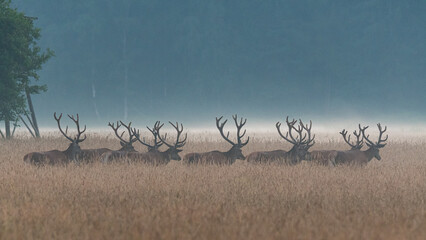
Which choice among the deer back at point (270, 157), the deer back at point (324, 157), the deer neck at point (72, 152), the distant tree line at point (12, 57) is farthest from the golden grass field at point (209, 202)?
the distant tree line at point (12, 57)

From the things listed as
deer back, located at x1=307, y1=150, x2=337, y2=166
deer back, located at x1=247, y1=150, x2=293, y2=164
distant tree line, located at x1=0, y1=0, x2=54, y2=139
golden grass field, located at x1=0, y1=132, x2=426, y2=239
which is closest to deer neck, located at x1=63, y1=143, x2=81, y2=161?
golden grass field, located at x1=0, y1=132, x2=426, y2=239

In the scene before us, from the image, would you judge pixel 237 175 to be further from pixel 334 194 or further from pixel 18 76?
pixel 18 76

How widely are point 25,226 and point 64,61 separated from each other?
619 feet

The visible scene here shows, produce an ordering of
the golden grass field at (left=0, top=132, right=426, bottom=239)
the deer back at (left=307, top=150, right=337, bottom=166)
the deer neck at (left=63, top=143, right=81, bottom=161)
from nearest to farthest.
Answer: the golden grass field at (left=0, top=132, right=426, bottom=239)
the deer neck at (left=63, top=143, right=81, bottom=161)
the deer back at (left=307, top=150, right=337, bottom=166)

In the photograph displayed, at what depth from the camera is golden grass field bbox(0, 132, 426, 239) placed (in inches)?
332

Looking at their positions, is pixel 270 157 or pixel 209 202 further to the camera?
pixel 270 157

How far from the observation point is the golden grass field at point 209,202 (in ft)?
27.7

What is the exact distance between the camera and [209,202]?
11227 mm

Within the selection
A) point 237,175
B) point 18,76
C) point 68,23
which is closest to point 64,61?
point 68,23

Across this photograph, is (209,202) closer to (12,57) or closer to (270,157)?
(270,157)

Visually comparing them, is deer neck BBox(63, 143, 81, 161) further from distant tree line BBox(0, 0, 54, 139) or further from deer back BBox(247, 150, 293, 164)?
distant tree line BBox(0, 0, 54, 139)

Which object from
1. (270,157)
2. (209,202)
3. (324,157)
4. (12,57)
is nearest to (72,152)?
(270,157)

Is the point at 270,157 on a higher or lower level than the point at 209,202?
higher

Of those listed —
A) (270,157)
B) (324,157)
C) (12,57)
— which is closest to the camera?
(324,157)
